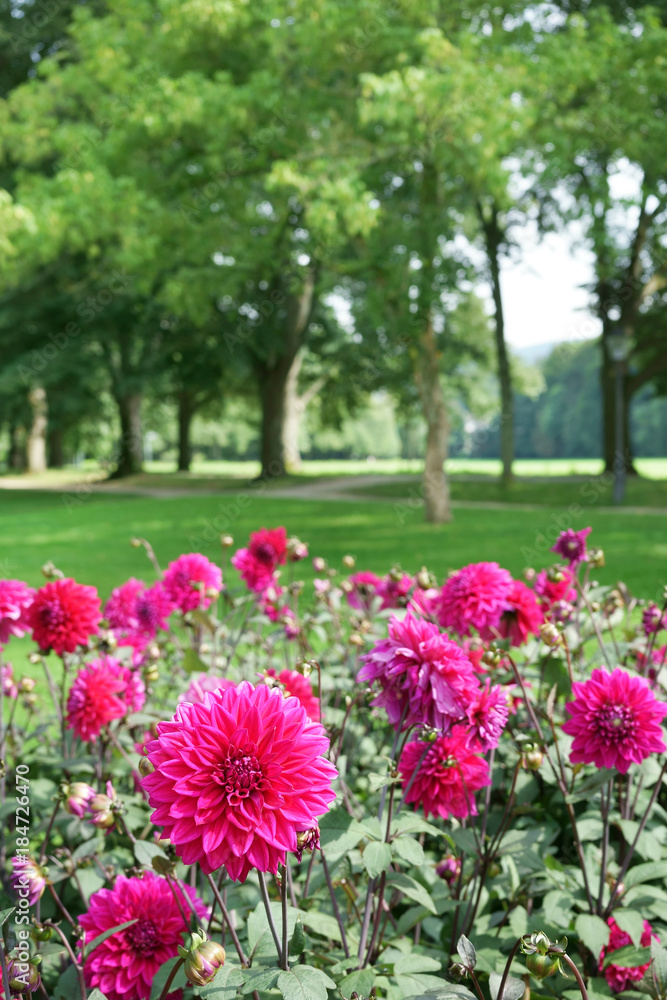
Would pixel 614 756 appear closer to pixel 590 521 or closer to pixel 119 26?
pixel 590 521

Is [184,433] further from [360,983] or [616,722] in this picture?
[360,983]

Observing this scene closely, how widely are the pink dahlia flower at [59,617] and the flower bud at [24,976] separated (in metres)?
1.06

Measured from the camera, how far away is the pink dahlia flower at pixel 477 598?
80.4 inches

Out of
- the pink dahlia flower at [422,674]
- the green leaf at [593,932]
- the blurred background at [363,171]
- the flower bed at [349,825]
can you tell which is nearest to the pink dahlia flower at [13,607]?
the flower bed at [349,825]

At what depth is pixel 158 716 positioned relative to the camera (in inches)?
89.7

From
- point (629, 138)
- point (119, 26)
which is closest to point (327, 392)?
point (119, 26)

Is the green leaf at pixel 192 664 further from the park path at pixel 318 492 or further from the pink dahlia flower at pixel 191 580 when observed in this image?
the park path at pixel 318 492

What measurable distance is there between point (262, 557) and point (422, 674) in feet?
5.65

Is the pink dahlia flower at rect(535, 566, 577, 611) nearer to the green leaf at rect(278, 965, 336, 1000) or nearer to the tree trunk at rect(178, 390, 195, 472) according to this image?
the green leaf at rect(278, 965, 336, 1000)

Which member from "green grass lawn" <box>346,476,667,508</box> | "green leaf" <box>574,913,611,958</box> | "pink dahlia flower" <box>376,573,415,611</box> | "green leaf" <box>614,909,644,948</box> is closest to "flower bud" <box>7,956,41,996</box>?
"green leaf" <box>574,913,611,958</box>

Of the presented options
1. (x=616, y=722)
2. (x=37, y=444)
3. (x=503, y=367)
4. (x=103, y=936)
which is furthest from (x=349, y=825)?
(x=37, y=444)

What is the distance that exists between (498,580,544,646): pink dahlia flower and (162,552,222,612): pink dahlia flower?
1.11 m

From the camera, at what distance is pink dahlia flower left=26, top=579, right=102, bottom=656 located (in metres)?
2.24

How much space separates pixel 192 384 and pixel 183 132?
13.8 meters
